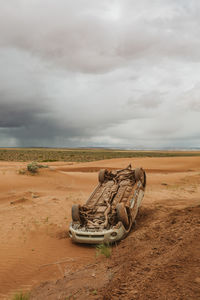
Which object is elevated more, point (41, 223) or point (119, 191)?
point (119, 191)

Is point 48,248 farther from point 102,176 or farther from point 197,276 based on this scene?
point 197,276

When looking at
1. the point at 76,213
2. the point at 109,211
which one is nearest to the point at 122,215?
the point at 109,211

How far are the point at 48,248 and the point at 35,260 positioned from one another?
0.69 meters

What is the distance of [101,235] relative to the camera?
5.85 m

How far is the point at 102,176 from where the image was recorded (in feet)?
30.2

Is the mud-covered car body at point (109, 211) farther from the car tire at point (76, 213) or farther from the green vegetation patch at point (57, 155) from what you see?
the green vegetation patch at point (57, 155)

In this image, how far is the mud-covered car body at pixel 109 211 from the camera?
19.5ft

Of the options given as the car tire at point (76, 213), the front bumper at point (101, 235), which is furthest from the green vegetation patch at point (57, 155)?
the front bumper at point (101, 235)

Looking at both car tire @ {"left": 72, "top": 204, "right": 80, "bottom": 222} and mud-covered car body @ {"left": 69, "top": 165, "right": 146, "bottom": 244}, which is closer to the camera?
mud-covered car body @ {"left": 69, "top": 165, "right": 146, "bottom": 244}

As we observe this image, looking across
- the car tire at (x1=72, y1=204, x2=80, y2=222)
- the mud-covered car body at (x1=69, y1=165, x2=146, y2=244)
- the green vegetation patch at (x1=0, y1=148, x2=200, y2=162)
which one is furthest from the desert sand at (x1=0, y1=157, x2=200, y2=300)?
the green vegetation patch at (x1=0, y1=148, x2=200, y2=162)

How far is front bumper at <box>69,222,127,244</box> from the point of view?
582cm

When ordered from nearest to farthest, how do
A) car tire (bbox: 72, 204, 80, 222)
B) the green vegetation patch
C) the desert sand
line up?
the desert sand, car tire (bbox: 72, 204, 80, 222), the green vegetation patch

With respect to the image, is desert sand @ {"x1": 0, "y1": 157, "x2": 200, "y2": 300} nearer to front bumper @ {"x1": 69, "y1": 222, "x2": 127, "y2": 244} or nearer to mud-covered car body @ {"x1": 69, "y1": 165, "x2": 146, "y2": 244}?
front bumper @ {"x1": 69, "y1": 222, "x2": 127, "y2": 244}

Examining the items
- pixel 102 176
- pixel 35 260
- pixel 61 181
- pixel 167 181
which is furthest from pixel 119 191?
pixel 167 181
